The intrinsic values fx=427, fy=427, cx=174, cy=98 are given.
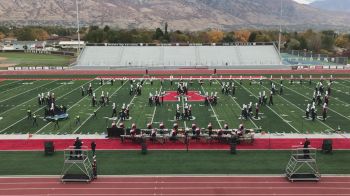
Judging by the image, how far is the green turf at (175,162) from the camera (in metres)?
16.2

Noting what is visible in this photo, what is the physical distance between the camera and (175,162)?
56.5 feet

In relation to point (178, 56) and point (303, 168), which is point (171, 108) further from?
point (178, 56)

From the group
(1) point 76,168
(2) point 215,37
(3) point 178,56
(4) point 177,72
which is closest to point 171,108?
(1) point 76,168

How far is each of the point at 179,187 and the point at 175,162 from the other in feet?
8.88

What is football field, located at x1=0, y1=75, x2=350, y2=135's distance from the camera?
2353cm

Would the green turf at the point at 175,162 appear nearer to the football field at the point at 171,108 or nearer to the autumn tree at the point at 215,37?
the football field at the point at 171,108

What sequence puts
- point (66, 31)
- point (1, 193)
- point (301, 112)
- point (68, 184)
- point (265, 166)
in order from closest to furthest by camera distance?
1. point (1, 193)
2. point (68, 184)
3. point (265, 166)
4. point (301, 112)
5. point (66, 31)

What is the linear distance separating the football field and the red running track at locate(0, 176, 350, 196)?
724cm

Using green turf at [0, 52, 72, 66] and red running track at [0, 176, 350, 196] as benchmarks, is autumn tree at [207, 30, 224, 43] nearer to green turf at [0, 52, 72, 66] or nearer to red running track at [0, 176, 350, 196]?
green turf at [0, 52, 72, 66]

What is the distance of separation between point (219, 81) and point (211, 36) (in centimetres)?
8249

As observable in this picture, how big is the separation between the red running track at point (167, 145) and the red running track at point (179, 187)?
3890 mm

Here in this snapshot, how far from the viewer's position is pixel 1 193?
14.2 meters

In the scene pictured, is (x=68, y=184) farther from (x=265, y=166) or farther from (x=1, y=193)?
(x=265, y=166)

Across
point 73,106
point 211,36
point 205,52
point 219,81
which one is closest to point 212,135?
point 73,106
